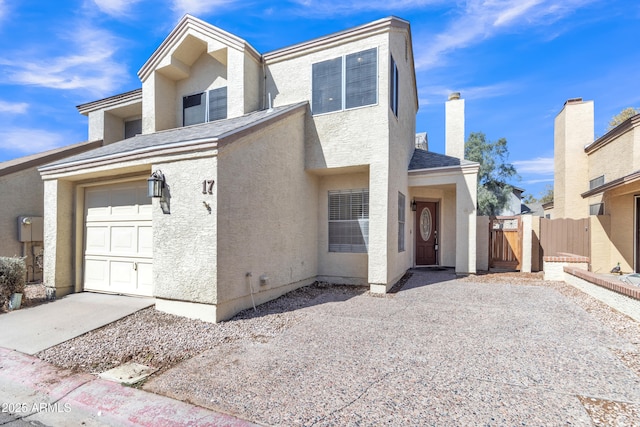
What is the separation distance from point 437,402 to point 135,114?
14779 millimetres

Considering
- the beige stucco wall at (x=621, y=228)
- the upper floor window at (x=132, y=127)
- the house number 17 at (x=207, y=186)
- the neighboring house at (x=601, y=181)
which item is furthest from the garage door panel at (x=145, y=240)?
the beige stucco wall at (x=621, y=228)

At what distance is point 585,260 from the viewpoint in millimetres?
9203

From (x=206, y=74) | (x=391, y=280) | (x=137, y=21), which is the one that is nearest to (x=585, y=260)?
(x=391, y=280)

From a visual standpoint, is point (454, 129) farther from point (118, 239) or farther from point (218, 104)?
point (118, 239)

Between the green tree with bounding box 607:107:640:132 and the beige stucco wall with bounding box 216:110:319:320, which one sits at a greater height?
the green tree with bounding box 607:107:640:132

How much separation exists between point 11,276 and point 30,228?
13.2 feet

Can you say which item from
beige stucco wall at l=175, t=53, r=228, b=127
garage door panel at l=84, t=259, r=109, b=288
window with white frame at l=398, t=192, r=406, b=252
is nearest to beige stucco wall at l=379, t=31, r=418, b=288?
window with white frame at l=398, t=192, r=406, b=252

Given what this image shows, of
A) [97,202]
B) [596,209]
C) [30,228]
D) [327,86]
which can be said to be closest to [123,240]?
[97,202]

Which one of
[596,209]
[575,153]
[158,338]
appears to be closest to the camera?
[158,338]

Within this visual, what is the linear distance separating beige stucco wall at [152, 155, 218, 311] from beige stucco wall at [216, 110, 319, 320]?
0.55 feet

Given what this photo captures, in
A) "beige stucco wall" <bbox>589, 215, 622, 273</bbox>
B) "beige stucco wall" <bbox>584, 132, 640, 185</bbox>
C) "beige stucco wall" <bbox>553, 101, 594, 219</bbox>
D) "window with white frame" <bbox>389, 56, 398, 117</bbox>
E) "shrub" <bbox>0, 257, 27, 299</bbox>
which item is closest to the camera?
"shrub" <bbox>0, 257, 27, 299</bbox>

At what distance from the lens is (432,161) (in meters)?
11.5

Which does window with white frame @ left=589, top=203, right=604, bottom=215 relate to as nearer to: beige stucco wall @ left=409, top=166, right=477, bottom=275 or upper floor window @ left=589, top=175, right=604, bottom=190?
upper floor window @ left=589, top=175, right=604, bottom=190

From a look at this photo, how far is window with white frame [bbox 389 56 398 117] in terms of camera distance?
8438mm
